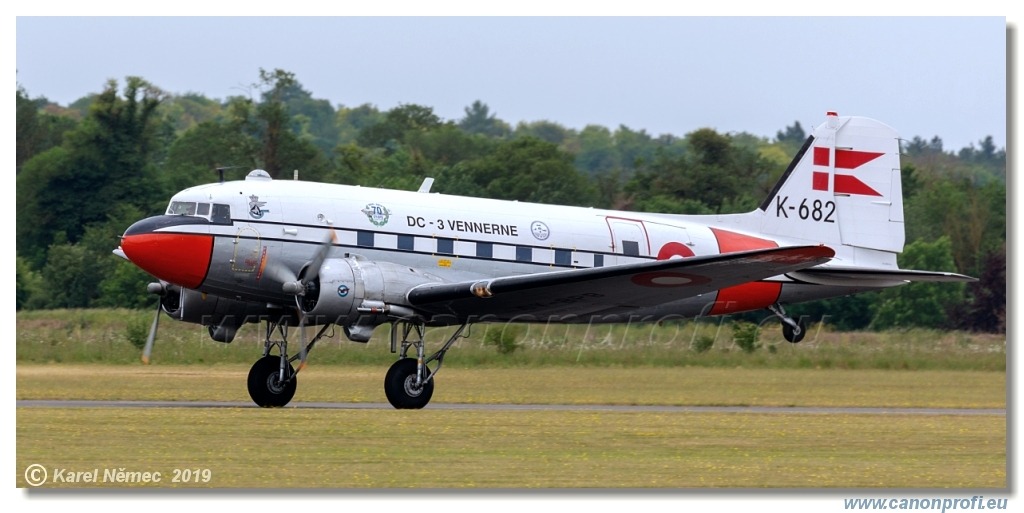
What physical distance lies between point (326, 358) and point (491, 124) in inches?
3650

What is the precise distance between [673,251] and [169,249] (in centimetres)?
722

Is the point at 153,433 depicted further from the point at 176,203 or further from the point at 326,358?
the point at 326,358

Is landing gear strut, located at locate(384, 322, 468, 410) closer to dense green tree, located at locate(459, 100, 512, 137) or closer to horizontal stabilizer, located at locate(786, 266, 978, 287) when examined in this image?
horizontal stabilizer, located at locate(786, 266, 978, 287)

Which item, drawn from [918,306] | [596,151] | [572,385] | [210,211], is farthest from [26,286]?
[596,151]

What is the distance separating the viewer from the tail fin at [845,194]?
2189 cm

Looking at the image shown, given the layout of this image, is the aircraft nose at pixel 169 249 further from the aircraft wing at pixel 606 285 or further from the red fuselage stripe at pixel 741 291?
the red fuselage stripe at pixel 741 291

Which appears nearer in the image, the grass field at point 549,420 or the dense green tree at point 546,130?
the grass field at point 549,420

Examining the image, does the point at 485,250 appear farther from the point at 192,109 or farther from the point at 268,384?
the point at 192,109

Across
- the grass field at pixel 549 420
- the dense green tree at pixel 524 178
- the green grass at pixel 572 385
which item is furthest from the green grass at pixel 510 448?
the dense green tree at pixel 524 178

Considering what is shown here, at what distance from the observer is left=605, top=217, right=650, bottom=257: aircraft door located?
20.0 m

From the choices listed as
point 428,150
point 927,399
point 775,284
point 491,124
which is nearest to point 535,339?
point 775,284

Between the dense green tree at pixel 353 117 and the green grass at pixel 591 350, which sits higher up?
the dense green tree at pixel 353 117

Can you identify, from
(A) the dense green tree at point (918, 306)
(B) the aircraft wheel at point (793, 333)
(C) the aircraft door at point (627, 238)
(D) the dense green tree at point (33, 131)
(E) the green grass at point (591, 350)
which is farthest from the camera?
(D) the dense green tree at point (33, 131)

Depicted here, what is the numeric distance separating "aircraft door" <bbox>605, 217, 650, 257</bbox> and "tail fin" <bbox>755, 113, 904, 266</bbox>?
102 inches
